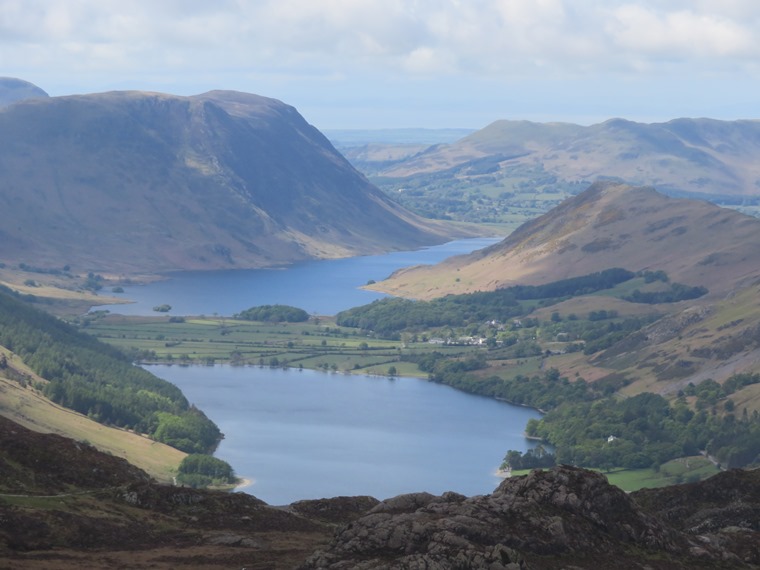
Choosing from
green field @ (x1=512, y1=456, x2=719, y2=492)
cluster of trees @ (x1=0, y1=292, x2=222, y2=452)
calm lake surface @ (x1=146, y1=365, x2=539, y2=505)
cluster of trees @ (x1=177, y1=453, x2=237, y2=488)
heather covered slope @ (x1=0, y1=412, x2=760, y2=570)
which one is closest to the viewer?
heather covered slope @ (x1=0, y1=412, x2=760, y2=570)

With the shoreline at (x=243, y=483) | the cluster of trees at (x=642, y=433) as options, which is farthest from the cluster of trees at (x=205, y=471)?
the cluster of trees at (x=642, y=433)

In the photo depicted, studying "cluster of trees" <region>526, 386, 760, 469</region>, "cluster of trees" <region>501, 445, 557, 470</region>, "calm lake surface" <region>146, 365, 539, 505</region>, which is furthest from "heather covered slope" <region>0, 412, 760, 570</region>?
"cluster of trees" <region>526, 386, 760, 469</region>

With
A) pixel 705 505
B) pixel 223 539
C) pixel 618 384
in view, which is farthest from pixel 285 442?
pixel 223 539

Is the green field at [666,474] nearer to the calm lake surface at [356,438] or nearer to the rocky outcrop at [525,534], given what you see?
the calm lake surface at [356,438]

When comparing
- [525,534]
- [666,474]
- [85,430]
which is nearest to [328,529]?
[525,534]

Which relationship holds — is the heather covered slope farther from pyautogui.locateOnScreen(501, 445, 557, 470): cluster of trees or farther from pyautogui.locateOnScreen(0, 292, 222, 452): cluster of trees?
pyautogui.locateOnScreen(0, 292, 222, 452): cluster of trees

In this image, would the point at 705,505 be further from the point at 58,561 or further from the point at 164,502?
the point at 58,561
